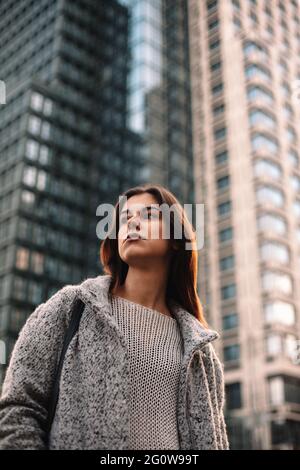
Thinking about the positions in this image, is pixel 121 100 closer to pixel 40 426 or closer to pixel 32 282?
pixel 32 282

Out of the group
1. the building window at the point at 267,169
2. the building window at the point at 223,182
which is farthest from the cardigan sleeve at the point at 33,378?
the building window at the point at 223,182

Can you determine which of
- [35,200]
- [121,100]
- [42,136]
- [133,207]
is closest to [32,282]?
[35,200]

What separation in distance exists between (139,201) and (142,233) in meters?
0.20

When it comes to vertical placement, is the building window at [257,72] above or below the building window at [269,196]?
above

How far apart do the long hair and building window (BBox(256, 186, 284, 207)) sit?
34207 millimetres

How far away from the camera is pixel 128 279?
201cm

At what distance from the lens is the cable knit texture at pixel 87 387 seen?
1.56 meters

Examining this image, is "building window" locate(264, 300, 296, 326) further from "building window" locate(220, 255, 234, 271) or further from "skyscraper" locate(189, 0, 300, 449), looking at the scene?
"building window" locate(220, 255, 234, 271)

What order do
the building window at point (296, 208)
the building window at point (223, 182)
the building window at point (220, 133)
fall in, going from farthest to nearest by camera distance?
the building window at point (220, 133)
the building window at point (223, 182)
the building window at point (296, 208)

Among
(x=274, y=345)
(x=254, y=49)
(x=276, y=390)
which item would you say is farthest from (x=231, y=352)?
(x=254, y=49)

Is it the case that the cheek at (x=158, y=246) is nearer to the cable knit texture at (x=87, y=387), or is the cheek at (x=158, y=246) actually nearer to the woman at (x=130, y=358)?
the woman at (x=130, y=358)

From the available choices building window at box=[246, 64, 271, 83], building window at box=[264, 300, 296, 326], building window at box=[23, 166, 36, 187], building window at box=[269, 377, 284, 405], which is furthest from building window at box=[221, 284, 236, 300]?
building window at box=[23, 166, 36, 187]

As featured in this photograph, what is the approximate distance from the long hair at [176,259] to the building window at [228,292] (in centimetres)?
3462

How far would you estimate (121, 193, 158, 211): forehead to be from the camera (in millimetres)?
2107
